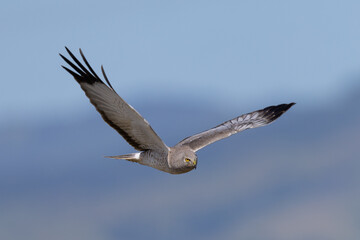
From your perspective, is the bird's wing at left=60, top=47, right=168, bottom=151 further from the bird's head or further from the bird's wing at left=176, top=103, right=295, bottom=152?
the bird's wing at left=176, top=103, right=295, bottom=152

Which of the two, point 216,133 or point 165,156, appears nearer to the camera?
point 165,156

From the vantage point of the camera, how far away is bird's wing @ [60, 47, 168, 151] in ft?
49.0

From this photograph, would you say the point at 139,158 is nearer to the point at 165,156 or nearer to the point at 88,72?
the point at 165,156

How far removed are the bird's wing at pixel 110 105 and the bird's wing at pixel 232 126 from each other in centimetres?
173

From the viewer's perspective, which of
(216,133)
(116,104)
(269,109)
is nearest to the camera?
(116,104)

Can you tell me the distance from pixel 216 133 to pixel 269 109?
2.50 meters

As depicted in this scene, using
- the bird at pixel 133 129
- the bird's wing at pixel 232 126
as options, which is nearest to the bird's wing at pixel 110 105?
the bird at pixel 133 129

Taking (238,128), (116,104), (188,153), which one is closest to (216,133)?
(238,128)

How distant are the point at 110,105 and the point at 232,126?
14.6 ft

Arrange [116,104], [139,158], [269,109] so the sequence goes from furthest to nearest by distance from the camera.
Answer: [269,109]
[139,158]
[116,104]

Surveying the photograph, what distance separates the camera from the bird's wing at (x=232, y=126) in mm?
17344

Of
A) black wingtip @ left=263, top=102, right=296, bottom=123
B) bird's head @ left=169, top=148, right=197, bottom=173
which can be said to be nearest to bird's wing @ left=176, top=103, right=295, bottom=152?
black wingtip @ left=263, top=102, right=296, bottom=123

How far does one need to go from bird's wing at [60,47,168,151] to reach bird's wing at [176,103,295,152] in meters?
1.73

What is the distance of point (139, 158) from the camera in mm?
16078
